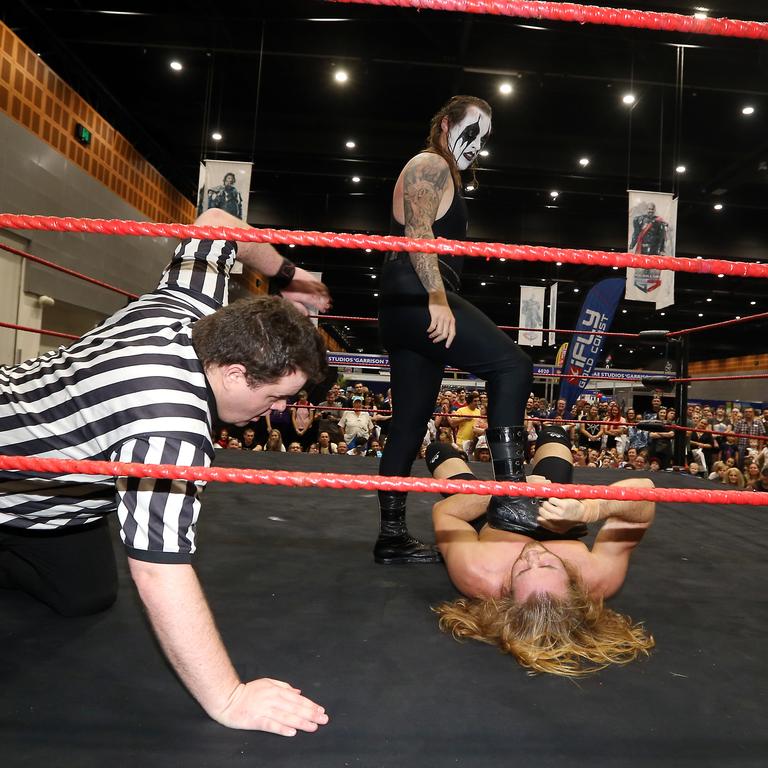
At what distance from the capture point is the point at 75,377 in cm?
84

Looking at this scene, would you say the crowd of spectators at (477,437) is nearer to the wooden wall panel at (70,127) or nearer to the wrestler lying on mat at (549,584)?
the wrestler lying on mat at (549,584)

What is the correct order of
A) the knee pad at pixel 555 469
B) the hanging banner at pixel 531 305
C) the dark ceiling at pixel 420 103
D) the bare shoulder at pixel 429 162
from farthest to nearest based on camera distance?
the hanging banner at pixel 531 305
the dark ceiling at pixel 420 103
the knee pad at pixel 555 469
the bare shoulder at pixel 429 162

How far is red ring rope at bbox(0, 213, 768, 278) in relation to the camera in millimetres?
720

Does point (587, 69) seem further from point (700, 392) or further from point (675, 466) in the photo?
point (700, 392)

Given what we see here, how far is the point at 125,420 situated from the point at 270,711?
0.44 metres

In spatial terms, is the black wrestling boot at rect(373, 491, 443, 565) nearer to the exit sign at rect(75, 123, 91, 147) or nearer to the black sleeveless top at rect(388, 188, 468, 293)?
the black sleeveless top at rect(388, 188, 468, 293)

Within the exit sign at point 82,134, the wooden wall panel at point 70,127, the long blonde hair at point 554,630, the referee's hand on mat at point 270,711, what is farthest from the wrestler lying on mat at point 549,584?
the exit sign at point 82,134

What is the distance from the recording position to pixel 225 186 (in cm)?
500

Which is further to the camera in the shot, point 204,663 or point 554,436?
point 554,436

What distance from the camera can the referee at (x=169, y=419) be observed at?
75 centimetres

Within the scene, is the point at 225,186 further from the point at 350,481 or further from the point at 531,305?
the point at 531,305

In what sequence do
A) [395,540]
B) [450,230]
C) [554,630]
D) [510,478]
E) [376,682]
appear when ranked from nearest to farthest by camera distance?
[376,682]
[554,630]
[510,478]
[450,230]
[395,540]

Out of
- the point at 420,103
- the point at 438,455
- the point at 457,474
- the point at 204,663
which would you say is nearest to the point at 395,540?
the point at 457,474

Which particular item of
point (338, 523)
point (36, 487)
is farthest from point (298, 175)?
point (36, 487)
